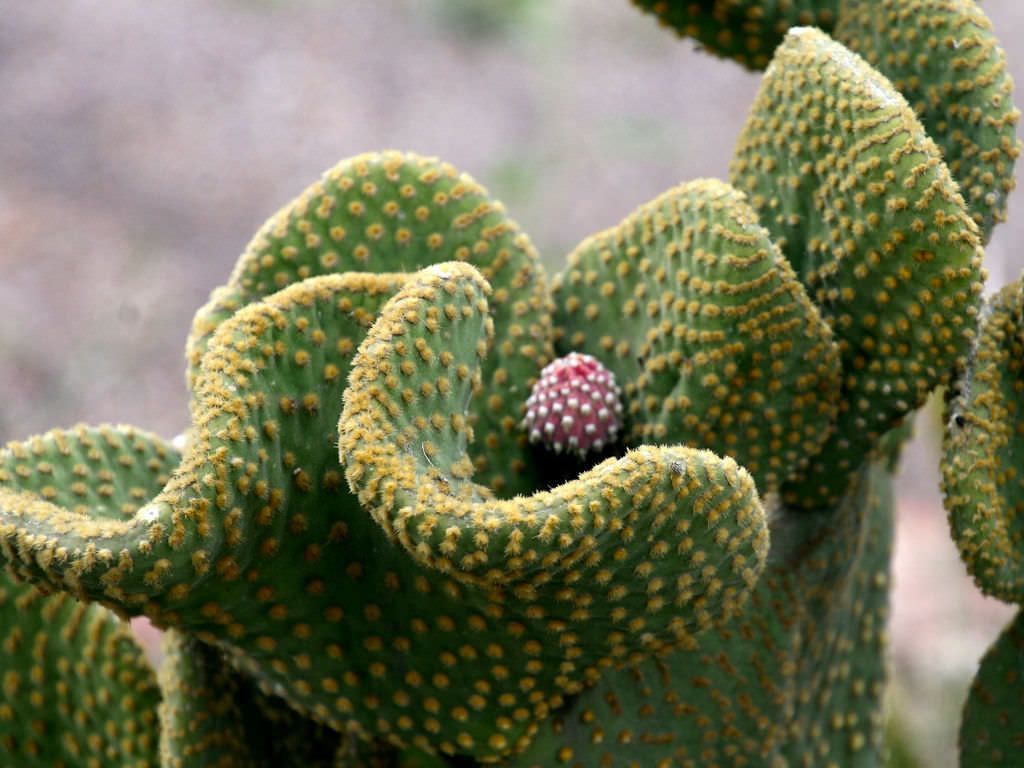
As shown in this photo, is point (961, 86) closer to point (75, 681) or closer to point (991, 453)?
point (991, 453)

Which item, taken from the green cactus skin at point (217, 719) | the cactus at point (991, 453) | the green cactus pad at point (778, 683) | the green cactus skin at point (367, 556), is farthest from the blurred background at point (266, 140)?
the green cactus skin at point (367, 556)

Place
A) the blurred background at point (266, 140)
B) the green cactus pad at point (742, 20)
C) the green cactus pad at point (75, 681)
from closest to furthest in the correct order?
the green cactus pad at point (75, 681)
the green cactus pad at point (742, 20)
the blurred background at point (266, 140)

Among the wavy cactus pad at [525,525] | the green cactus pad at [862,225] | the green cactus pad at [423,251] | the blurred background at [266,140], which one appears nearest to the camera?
the wavy cactus pad at [525,525]

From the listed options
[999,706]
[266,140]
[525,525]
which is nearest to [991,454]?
[999,706]

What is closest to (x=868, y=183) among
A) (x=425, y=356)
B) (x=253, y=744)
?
(x=425, y=356)

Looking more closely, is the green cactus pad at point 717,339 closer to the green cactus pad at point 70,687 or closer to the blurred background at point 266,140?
the green cactus pad at point 70,687

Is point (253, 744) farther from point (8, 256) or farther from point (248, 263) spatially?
point (8, 256)

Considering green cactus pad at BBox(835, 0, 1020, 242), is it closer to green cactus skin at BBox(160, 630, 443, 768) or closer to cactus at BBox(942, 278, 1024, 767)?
cactus at BBox(942, 278, 1024, 767)
